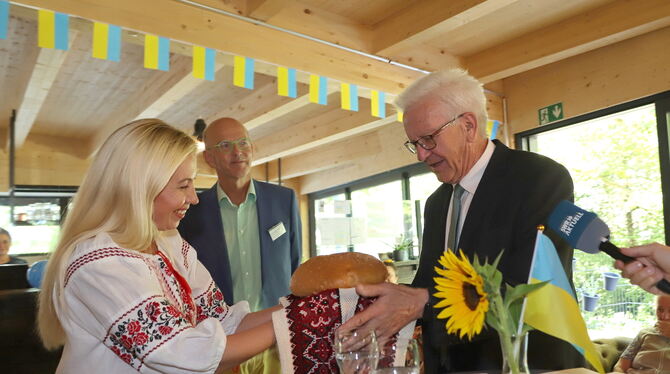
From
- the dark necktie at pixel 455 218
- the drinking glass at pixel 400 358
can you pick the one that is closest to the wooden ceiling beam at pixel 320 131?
the dark necktie at pixel 455 218

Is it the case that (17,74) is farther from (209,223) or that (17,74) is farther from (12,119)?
(209,223)

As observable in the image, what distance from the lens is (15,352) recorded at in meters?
2.46

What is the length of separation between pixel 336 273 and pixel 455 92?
88cm

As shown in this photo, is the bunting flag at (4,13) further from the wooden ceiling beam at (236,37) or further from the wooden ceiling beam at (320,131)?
the wooden ceiling beam at (320,131)

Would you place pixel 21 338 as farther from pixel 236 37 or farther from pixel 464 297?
pixel 464 297

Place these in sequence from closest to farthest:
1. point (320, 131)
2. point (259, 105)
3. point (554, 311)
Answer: point (554, 311)
point (259, 105)
point (320, 131)

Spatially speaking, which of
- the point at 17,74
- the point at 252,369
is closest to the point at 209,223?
the point at 252,369

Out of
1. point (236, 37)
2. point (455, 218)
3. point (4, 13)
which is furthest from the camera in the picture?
point (236, 37)

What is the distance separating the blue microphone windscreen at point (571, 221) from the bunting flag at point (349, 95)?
2.57 metres

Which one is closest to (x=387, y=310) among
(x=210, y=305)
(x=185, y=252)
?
(x=210, y=305)

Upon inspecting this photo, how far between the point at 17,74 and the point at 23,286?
3.02 m

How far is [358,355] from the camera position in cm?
105

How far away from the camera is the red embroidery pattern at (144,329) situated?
4.18 ft

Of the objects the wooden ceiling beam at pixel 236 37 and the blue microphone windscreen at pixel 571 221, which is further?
the wooden ceiling beam at pixel 236 37
